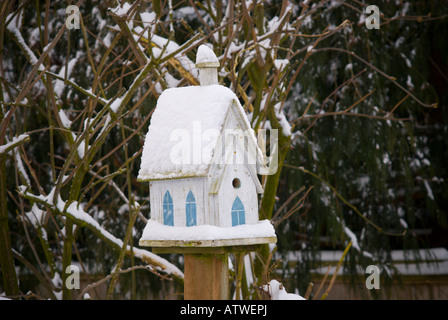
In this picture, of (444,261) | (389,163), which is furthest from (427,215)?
(389,163)

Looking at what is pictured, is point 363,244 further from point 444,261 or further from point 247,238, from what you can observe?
point 247,238

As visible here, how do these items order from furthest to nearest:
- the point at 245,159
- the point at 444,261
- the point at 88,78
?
the point at 444,261 < the point at 88,78 < the point at 245,159

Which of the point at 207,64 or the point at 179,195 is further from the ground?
the point at 207,64

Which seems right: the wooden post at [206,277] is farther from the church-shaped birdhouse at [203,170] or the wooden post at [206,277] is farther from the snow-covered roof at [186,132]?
the snow-covered roof at [186,132]

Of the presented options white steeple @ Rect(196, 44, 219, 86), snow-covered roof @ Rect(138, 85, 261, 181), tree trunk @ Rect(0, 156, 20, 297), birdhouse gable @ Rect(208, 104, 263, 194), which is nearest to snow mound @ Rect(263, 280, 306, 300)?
birdhouse gable @ Rect(208, 104, 263, 194)

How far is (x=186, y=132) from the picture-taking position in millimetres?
1562

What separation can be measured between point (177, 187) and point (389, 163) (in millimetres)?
2925

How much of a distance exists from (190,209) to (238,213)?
168 millimetres

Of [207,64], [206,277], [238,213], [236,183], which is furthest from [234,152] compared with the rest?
[206,277]

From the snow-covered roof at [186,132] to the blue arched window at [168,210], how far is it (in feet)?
0.31

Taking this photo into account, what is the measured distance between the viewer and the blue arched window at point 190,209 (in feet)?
5.20

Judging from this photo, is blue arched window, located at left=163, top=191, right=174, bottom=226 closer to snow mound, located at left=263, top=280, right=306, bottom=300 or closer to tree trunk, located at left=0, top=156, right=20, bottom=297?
snow mound, located at left=263, top=280, right=306, bottom=300

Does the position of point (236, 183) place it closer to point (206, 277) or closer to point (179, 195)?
point (179, 195)
